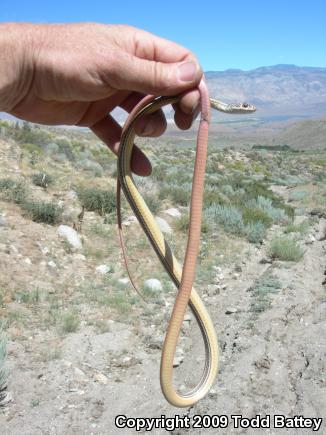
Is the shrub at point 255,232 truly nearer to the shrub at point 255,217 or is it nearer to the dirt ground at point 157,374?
the shrub at point 255,217

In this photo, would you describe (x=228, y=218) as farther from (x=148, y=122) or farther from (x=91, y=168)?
(x=148, y=122)

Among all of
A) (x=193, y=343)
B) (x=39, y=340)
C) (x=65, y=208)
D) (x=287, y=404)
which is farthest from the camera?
(x=65, y=208)

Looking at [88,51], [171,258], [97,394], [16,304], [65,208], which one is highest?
[88,51]

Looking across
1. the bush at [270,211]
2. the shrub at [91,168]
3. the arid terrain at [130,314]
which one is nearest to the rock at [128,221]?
the arid terrain at [130,314]

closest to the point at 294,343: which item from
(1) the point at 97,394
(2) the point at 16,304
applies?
(1) the point at 97,394

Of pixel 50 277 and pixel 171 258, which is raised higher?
pixel 171 258

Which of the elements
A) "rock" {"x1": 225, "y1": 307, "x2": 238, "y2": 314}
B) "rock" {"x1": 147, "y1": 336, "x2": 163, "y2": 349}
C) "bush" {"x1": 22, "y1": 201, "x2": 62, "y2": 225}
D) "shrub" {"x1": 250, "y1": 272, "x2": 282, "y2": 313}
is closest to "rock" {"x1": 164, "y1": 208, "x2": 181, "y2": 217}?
"bush" {"x1": 22, "y1": 201, "x2": 62, "y2": 225}

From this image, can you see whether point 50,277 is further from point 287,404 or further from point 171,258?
point 171,258
